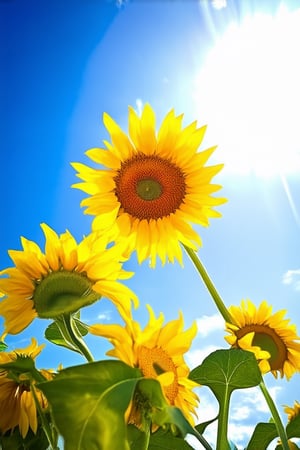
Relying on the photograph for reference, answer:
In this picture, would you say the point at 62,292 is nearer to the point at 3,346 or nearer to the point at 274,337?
the point at 3,346

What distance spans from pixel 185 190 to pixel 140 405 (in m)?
0.42

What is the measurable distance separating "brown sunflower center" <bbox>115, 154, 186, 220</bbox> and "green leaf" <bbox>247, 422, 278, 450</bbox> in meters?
0.29

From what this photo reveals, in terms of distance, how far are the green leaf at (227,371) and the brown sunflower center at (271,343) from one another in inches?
8.3

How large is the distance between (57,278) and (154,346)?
0.12 meters

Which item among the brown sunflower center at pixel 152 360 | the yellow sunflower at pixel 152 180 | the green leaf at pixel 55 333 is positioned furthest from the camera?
the yellow sunflower at pixel 152 180

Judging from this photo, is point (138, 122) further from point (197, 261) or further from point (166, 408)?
point (166, 408)

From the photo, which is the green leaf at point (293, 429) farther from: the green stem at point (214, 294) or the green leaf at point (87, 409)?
the green leaf at point (87, 409)

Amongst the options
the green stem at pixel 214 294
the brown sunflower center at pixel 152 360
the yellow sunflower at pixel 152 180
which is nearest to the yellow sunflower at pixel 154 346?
the brown sunflower center at pixel 152 360

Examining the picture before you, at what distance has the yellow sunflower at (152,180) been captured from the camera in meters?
0.64

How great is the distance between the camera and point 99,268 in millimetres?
445

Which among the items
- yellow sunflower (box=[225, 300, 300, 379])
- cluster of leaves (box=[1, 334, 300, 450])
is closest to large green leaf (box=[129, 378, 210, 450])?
cluster of leaves (box=[1, 334, 300, 450])

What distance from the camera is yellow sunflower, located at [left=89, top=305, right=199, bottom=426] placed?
0.32 m

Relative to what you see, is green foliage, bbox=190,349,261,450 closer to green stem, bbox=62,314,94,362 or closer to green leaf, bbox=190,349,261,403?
green leaf, bbox=190,349,261,403

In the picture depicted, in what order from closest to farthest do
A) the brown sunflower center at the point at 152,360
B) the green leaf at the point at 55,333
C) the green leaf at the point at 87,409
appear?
the green leaf at the point at 87,409 < the brown sunflower center at the point at 152,360 < the green leaf at the point at 55,333
